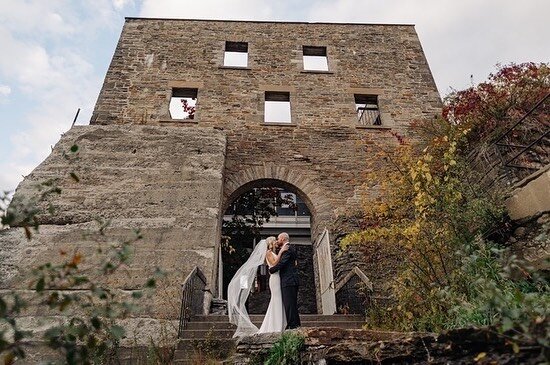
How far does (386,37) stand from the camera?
12.7 m

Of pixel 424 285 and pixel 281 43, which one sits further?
pixel 281 43

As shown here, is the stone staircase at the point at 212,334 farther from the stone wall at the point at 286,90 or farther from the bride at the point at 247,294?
the stone wall at the point at 286,90

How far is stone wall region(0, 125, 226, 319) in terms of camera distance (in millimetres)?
6527

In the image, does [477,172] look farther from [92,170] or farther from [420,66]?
[92,170]

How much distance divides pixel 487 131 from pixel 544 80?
61.2 inches

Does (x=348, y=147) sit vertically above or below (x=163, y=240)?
above

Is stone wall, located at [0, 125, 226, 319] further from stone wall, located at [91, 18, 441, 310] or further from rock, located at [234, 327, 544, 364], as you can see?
rock, located at [234, 327, 544, 364]

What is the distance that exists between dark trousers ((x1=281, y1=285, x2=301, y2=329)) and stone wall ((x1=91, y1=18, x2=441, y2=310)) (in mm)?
3673

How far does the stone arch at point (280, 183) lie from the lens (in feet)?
29.7

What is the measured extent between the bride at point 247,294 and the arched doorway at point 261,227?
2806 millimetres

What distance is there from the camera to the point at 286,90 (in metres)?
11.0

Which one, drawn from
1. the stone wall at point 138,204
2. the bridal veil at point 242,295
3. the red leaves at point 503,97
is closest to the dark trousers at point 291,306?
the bridal veil at point 242,295

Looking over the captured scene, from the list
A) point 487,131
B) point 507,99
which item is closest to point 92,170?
Result: point 487,131

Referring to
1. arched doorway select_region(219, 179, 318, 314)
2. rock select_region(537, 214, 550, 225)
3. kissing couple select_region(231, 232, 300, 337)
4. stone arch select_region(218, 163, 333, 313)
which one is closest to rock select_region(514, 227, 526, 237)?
rock select_region(537, 214, 550, 225)
